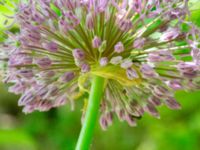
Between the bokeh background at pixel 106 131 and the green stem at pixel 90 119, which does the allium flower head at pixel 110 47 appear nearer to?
the green stem at pixel 90 119

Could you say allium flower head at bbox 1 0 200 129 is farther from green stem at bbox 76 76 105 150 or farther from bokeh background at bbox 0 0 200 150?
bokeh background at bbox 0 0 200 150

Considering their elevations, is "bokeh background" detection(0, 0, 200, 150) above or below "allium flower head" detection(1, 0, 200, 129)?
below

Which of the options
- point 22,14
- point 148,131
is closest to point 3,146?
point 148,131

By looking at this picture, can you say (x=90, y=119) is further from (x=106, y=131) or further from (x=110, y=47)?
(x=106, y=131)

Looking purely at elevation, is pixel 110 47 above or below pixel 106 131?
above

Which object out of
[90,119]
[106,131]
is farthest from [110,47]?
[106,131]

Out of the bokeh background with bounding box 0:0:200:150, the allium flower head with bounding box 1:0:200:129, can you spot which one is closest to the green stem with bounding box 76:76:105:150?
the allium flower head with bounding box 1:0:200:129
